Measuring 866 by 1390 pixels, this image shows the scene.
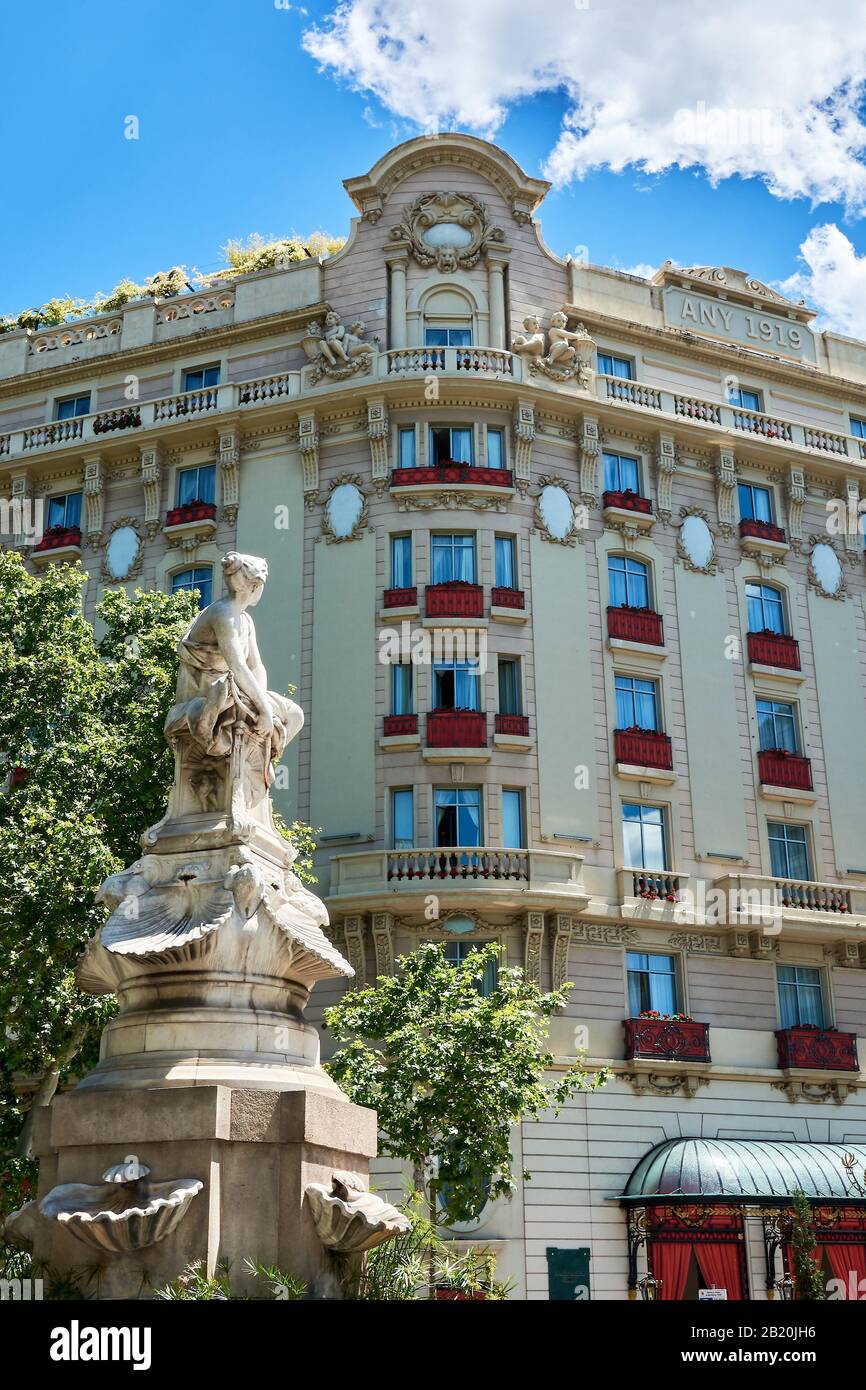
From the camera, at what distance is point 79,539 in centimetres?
3750

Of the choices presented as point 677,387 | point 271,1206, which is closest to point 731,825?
point 677,387

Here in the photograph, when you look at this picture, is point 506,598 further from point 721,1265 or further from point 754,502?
point 721,1265

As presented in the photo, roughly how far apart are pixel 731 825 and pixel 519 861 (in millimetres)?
6463

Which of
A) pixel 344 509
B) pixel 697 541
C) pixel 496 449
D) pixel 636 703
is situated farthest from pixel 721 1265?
pixel 496 449

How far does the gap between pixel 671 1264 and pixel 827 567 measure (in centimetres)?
1903

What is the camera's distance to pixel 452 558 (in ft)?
111

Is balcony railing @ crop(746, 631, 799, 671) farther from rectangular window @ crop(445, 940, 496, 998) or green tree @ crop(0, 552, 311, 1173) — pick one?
green tree @ crop(0, 552, 311, 1173)

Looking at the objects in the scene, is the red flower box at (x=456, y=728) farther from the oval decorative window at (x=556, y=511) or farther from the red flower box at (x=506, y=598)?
the oval decorative window at (x=556, y=511)

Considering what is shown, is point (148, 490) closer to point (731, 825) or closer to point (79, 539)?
point (79, 539)

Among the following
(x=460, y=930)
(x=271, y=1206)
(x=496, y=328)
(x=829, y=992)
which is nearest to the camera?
(x=271, y=1206)

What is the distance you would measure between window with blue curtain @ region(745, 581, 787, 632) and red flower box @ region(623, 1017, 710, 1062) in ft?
36.1

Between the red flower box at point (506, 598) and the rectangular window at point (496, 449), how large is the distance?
3470mm

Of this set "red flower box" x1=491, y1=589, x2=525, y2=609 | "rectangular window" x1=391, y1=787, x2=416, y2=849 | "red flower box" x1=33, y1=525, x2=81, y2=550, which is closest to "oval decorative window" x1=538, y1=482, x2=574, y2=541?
"red flower box" x1=491, y1=589, x2=525, y2=609

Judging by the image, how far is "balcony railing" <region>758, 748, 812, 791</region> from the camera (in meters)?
34.7
